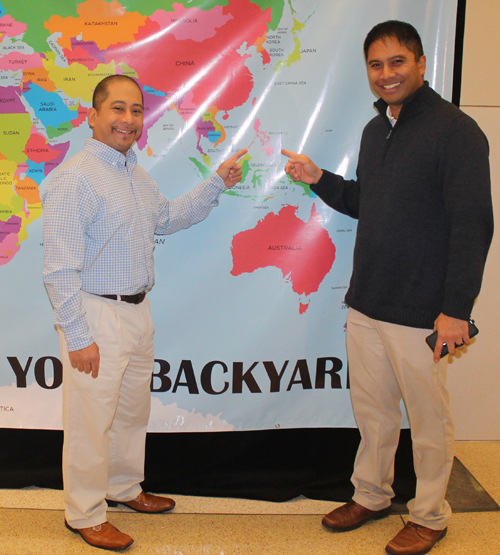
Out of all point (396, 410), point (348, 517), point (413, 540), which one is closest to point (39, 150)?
point (396, 410)

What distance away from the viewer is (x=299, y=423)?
7.70 ft

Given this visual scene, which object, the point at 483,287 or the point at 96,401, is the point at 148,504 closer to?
the point at 96,401

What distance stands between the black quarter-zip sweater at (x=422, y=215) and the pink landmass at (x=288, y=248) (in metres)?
0.34

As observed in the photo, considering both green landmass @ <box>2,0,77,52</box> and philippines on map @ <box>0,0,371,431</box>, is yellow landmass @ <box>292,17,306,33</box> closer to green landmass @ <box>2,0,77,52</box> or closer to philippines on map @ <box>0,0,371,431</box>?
philippines on map @ <box>0,0,371,431</box>

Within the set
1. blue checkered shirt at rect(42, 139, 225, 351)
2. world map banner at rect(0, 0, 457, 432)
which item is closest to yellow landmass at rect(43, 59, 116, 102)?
world map banner at rect(0, 0, 457, 432)

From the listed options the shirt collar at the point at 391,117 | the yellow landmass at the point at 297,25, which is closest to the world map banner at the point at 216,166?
the yellow landmass at the point at 297,25

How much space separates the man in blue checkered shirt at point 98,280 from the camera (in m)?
1.71

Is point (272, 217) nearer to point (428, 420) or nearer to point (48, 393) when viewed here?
point (428, 420)

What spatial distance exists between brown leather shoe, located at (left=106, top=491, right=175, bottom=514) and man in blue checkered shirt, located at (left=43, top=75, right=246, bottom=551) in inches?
8.8

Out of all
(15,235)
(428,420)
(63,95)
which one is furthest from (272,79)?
(428,420)

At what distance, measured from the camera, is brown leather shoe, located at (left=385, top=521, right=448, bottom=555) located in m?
1.85

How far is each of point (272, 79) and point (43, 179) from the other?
1.16 meters

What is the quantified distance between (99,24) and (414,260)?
1714mm

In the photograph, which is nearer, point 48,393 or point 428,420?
point 428,420
